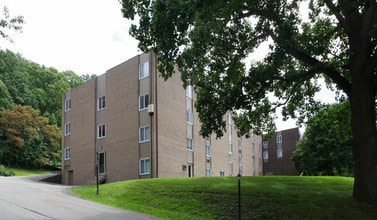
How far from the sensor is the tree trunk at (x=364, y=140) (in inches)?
678

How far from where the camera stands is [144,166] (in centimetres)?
3522

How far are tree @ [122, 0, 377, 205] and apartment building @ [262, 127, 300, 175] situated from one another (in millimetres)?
55234

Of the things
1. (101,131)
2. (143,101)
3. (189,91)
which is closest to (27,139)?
(101,131)

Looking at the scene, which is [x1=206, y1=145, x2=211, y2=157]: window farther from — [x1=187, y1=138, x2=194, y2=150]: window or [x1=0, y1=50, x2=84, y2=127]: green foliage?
[x1=0, y1=50, x2=84, y2=127]: green foliage

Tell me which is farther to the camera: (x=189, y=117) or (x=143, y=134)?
(x=189, y=117)

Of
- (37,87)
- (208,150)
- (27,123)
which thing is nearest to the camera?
(208,150)

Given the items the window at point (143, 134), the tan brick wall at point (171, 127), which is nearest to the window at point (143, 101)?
the tan brick wall at point (171, 127)

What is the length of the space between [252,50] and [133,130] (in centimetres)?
2003

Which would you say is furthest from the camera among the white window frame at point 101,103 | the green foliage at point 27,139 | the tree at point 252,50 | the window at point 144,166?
the green foliage at point 27,139

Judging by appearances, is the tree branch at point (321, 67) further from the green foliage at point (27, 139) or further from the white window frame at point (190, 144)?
the green foliage at point (27, 139)

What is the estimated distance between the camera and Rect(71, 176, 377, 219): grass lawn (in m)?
17.8

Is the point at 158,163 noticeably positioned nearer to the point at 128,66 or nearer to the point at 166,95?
the point at 166,95

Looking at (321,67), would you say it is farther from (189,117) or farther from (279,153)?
(279,153)

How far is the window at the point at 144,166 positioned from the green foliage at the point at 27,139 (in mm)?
33489
